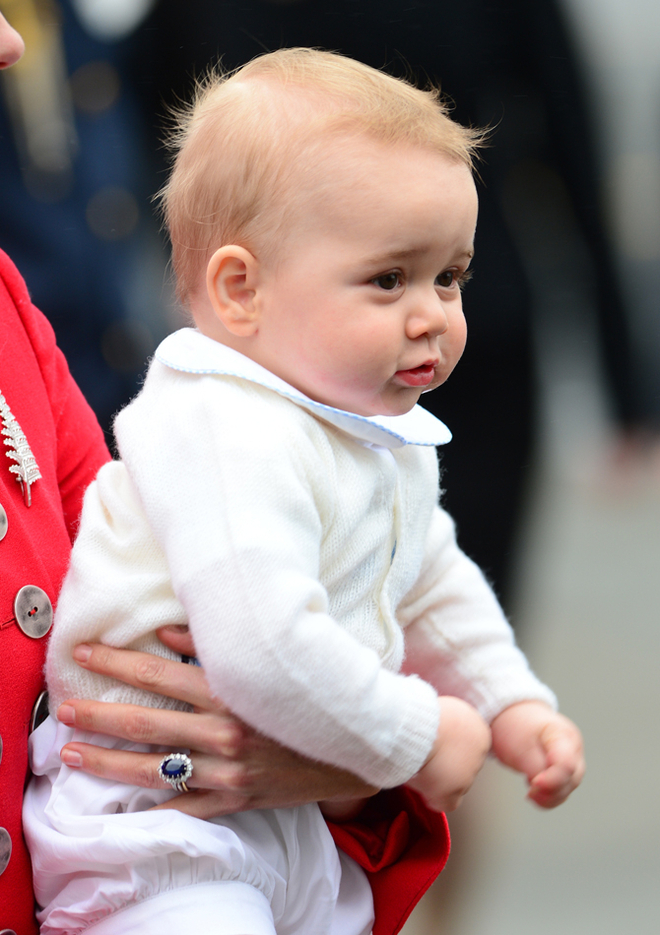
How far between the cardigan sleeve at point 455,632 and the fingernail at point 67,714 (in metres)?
0.41

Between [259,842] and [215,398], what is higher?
[215,398]

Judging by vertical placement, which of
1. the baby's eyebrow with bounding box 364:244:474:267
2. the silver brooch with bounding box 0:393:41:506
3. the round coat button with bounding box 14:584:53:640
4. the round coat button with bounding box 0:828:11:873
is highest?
the baby's eyebrow with bounding box 364:244:474:267

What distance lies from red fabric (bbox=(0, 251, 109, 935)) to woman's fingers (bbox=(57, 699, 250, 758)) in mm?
61

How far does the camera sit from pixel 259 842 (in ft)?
3.08

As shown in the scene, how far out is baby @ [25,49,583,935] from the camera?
0.81 meters

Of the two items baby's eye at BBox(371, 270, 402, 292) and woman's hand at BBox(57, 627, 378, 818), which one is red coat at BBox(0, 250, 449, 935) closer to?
woman's hand at BBox(57, 627, 378, 818)

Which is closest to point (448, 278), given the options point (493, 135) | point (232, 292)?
point (232, 292)

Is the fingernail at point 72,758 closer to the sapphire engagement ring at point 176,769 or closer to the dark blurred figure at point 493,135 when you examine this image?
the sapphire engagement ring at point 176,769

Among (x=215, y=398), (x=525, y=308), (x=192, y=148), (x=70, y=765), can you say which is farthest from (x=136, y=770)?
(x=525, y=308)

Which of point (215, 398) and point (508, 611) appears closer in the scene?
point (215, 398)

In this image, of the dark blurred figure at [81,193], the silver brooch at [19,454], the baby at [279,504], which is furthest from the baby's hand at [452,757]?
the dark blurred figure at [81,193]

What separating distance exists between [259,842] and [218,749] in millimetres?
109

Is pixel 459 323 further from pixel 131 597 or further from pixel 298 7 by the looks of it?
pixel 298 7

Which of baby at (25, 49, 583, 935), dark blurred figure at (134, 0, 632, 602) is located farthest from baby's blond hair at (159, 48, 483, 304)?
dark blurred figure at (134, 0, 632, 602)
